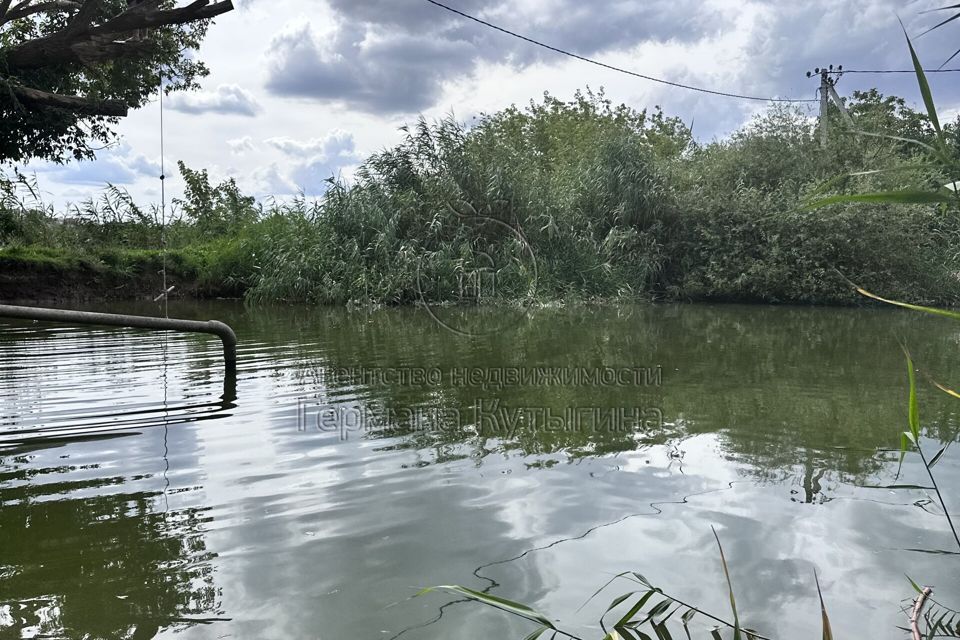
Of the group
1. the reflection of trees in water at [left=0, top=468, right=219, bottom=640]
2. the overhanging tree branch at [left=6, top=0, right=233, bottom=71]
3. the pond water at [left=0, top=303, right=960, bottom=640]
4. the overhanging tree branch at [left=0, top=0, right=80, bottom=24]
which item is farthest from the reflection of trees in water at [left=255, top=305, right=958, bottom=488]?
the overhanging tree branch at [left=0, top=0, right=80, bottom=24]

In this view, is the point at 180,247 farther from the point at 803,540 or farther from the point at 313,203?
the point at 803,540

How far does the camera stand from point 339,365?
23.6ft

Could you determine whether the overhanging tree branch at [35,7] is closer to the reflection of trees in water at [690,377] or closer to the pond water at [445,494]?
Result: the reflection of trees in water at [690,377]

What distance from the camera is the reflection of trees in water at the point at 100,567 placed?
2191 millimetres

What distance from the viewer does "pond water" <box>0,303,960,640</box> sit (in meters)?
2.30

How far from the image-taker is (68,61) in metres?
10.2

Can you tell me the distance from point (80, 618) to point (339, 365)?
5.02m

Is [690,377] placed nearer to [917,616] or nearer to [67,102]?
[917,616]
